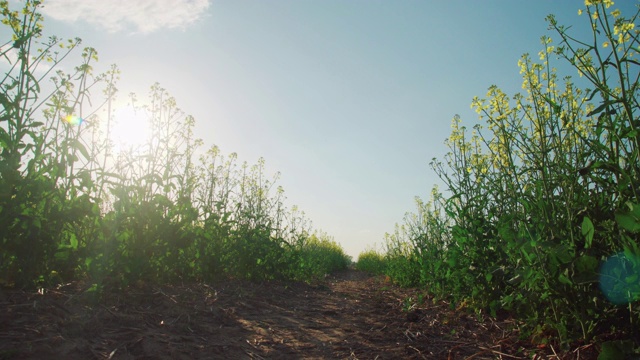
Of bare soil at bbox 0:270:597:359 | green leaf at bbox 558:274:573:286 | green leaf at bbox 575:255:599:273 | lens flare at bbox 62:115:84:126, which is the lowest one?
bare soil at bbox 0:270:597:359

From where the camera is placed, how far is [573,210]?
2742mm

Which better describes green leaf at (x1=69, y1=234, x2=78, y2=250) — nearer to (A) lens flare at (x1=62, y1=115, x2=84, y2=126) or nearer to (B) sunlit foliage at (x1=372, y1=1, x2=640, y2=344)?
(A) lens flare at (x1=62, y1=115, x2=84, y2=126)

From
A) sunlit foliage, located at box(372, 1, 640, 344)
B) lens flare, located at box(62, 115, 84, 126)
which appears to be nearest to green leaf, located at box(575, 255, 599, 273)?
sunlit foliage, located at box(372, 1, 640, 344)

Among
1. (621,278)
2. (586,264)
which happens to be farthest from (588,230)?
(621,278)

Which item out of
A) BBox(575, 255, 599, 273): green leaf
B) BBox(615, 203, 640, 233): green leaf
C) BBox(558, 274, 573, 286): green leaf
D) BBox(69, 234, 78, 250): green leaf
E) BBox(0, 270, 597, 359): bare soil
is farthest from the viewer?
BBox(69, 234, 78, 250): green leaf

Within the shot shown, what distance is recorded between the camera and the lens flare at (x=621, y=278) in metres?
2.12

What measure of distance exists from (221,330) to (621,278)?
324 cm

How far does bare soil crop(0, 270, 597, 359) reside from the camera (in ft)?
8.39

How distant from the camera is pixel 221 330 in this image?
12.1 ft

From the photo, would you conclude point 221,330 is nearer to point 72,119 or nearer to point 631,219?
point 72,119

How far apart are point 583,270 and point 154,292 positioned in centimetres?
394

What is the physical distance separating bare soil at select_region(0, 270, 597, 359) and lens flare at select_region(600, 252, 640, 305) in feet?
1.65

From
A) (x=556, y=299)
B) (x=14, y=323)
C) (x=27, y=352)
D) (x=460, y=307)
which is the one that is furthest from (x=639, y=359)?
(x=14, y=323)

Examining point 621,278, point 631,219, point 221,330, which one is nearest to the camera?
point 631,219
